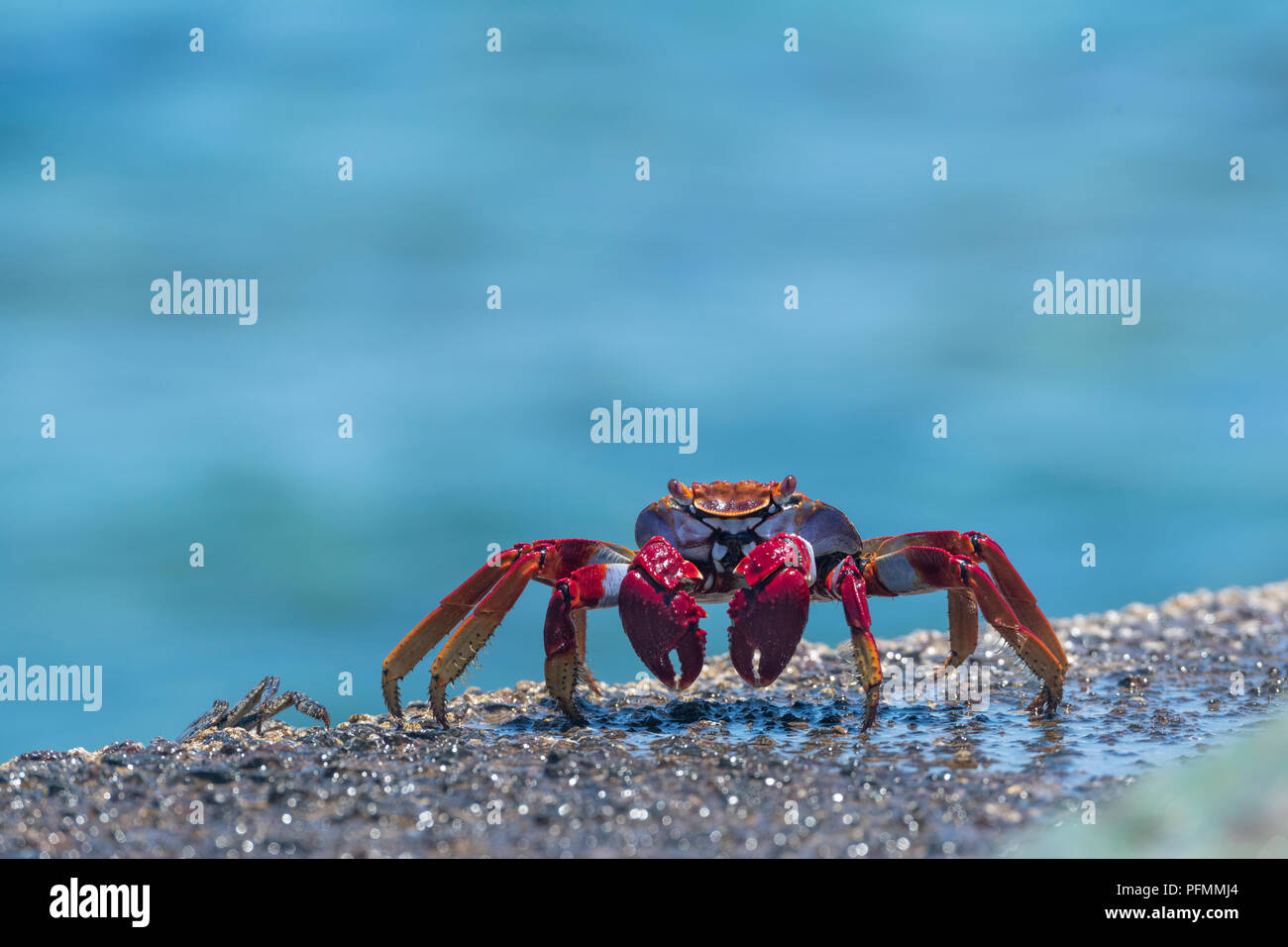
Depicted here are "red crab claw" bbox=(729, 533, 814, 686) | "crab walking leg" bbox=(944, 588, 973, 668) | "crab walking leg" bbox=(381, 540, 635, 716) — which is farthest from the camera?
"crab walking leg" bbox=(944, 588, 973, 668)

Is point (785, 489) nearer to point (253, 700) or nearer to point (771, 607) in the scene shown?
point (771, 607)

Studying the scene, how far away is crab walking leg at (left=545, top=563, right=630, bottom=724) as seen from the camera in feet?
20.5

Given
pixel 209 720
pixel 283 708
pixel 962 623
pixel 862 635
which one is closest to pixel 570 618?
pixel 862 635

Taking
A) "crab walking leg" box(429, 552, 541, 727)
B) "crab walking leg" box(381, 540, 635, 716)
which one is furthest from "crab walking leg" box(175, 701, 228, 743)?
"crab walking leg" box(429, 552, 541, 727)

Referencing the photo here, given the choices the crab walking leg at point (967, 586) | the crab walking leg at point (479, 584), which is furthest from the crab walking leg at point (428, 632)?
the crab walking leg at point (967, 586)

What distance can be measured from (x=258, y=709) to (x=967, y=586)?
4478 mm

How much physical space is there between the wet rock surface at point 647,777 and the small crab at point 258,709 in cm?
16

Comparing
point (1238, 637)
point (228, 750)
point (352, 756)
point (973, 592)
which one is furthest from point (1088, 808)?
point (1238, 637)

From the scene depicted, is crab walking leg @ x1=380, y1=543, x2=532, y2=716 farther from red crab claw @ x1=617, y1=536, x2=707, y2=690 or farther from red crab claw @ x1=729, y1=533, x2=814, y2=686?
red crab claw @ x1=729, y1=533, x2=814, y2=686

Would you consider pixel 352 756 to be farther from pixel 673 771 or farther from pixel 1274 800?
pixel 1274 800

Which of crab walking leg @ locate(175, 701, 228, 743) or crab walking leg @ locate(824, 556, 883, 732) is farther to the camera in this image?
crab walking leg @ locate(175, 701, 228, 743)

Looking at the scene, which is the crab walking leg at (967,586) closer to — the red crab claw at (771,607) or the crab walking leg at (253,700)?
the red crab claw at (771,607)

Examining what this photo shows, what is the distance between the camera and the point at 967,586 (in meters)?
6.34

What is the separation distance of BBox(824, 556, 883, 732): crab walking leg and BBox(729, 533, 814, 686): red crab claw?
0.77 ft
